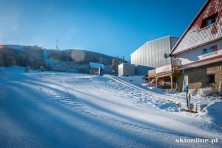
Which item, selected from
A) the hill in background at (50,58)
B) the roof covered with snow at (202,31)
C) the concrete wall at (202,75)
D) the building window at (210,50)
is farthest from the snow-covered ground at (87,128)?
the hill in background at (50,58)

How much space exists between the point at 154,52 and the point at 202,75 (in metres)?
16.6

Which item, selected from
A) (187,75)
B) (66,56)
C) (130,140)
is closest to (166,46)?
(187,75)

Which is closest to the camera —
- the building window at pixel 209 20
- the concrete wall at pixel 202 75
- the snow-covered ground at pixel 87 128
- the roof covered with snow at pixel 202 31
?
the snow-covered ground at pixel 87 128

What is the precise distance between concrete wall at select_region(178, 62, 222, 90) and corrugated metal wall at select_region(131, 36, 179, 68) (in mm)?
11277

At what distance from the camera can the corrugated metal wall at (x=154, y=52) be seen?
103 feet

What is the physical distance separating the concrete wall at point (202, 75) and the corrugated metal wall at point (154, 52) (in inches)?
444

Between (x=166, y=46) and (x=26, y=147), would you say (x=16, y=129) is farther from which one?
(x=166, y=46)

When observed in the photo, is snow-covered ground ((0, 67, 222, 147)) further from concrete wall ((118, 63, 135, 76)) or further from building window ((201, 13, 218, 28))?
concrete wall ((118, 63, 135, 76))

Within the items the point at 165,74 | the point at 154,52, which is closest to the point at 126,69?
the point at 154,52

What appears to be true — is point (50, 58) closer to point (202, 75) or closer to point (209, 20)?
point (209, 20)

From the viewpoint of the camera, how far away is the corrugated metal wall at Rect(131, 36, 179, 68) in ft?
103

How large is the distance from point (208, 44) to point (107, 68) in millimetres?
37575

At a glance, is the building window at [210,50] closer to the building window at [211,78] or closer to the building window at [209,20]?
the building window at [211,78]

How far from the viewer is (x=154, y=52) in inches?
1351
